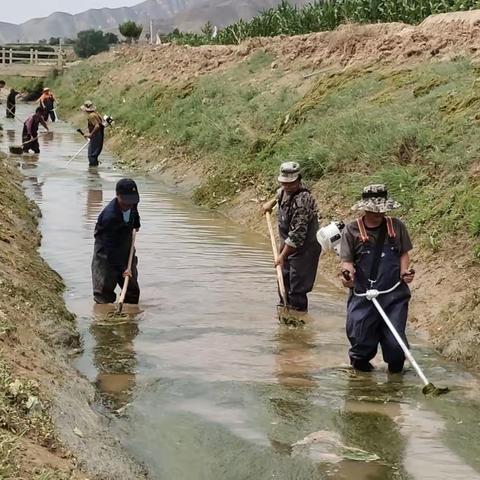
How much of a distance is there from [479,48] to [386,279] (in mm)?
9716

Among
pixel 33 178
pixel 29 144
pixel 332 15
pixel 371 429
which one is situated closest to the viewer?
pixel 371 429

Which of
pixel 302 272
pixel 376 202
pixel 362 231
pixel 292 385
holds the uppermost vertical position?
pixel 376 202

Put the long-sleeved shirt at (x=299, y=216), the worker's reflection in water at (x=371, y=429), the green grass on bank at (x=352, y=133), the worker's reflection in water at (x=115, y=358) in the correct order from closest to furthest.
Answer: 1. the worker's reflection in water at (x=371, y=429)
2. the worker's reflection in water at (x=115, y=358)
3. the long-sleeved shirt at (x=299, y=216)
4. the green grass on bank at (x=352, y=133)

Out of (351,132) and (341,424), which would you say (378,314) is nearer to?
(341,424)

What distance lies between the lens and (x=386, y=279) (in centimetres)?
704

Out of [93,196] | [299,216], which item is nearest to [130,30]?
[93,196]

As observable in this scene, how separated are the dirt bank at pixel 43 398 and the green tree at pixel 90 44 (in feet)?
174

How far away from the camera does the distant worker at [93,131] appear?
20219mm

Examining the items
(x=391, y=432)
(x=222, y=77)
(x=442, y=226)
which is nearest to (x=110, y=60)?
(x=222, y=77)

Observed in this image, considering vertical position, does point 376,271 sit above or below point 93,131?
below

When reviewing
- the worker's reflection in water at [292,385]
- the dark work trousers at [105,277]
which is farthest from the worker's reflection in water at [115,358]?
the worker's reflection in water at [292,385]

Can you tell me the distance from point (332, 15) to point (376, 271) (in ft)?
64.7

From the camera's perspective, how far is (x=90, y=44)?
60.3 metres

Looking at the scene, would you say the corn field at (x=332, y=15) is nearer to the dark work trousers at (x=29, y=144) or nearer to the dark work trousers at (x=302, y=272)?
the dark work trousers at (x=29, y=144)
